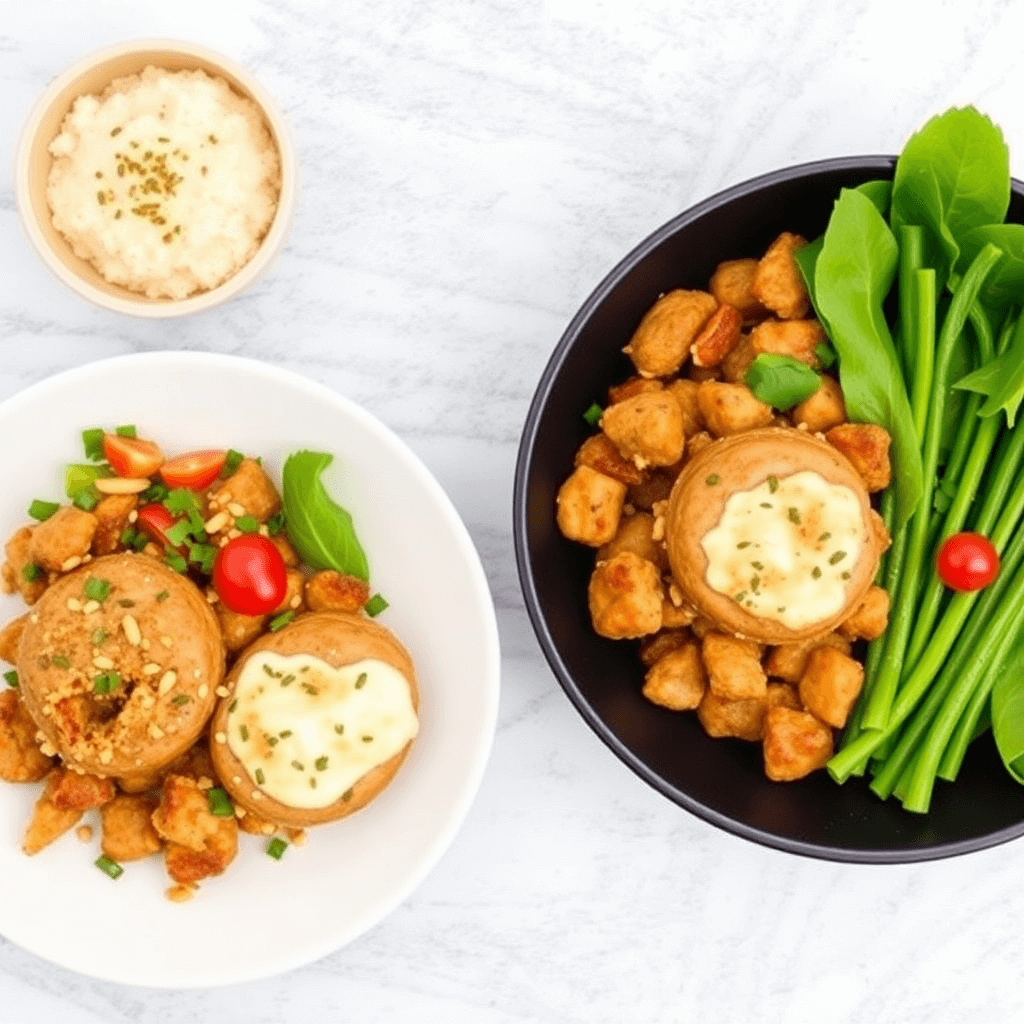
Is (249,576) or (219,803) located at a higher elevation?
(249,576)

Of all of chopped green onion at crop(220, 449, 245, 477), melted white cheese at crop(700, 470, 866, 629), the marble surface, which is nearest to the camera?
melted white cheese at crop(700, 470, 866, 629)

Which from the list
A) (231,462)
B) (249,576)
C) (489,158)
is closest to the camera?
(249,576)

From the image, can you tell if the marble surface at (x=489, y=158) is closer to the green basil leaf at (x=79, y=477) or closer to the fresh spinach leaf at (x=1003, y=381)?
the green basil leaf at (x=79, y=477)

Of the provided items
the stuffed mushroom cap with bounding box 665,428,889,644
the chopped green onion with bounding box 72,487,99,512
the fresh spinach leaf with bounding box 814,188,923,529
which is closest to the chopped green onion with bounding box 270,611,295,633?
the chopped green onion with bounding box 72,487,99,512

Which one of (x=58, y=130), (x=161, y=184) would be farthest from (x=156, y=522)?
(x=58, y=130)

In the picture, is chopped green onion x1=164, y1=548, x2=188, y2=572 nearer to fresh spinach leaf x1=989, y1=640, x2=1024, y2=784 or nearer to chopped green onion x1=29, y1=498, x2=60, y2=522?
chopped green onion x1=29, y1=498, x2=60, y2=522

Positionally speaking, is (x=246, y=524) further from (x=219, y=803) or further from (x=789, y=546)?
(x=789, y=546)

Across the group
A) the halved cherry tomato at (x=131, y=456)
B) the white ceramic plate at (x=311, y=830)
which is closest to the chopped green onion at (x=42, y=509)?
the white ceramic plate at (x=311, y=830)
